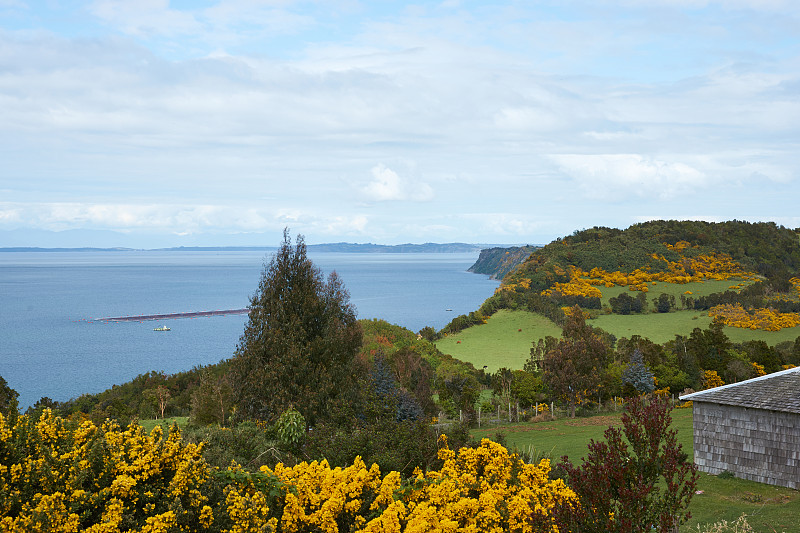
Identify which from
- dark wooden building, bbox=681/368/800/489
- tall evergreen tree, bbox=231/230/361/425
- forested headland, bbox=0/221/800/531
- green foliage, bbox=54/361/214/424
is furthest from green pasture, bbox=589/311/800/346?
tall evergreen tree, bbox=231/230/361/425

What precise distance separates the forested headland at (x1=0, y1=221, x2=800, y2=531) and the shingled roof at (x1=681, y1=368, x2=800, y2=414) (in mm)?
3512

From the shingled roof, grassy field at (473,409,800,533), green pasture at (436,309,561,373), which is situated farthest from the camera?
green pasture at (436,309,561,373)

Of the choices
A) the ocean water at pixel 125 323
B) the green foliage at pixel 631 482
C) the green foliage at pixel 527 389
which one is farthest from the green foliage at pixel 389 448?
the green foliage at pixel 527 389

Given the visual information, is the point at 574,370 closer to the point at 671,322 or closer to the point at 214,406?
the point at 214,406

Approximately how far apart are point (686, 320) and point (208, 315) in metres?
74.1

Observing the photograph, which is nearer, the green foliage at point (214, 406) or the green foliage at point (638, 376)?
the green foliage at point (214, 406)

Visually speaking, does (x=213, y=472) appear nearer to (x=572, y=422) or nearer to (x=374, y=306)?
(x=572, y=422)

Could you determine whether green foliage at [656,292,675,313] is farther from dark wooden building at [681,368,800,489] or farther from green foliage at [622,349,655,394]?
dark wooden building at [681,368,800,489]

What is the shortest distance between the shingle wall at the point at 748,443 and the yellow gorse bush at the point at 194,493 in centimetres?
1014

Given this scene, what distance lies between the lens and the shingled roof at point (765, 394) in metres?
14.7

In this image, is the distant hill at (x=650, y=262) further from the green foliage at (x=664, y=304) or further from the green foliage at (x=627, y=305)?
the green foliage at (x=627, y=305)

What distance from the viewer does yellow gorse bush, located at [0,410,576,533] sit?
5.41m

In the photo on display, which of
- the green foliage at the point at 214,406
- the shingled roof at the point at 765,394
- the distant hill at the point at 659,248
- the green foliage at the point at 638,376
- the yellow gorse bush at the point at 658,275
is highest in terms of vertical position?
the distant hill at the point at 659,248

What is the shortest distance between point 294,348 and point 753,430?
461 inches
